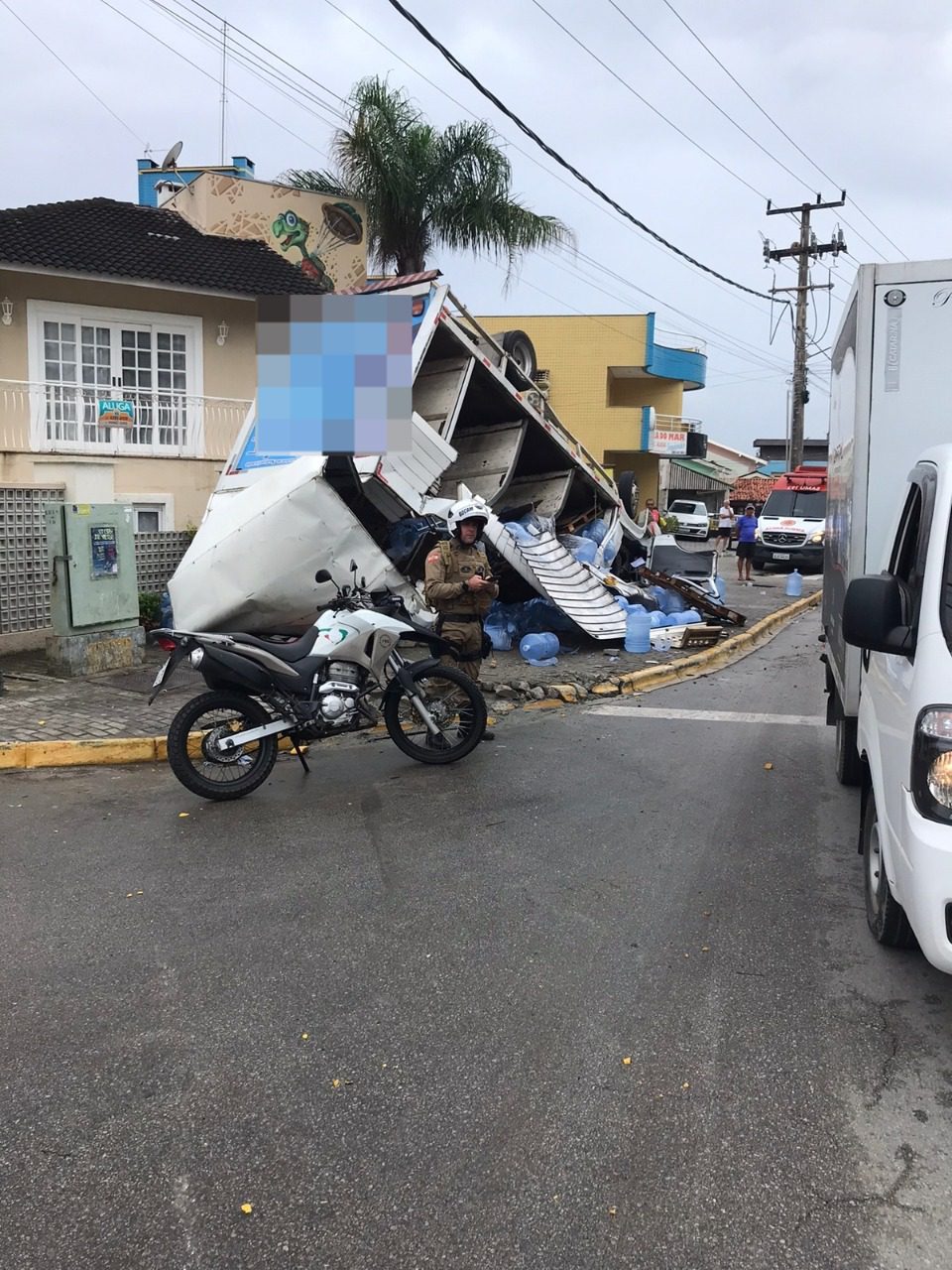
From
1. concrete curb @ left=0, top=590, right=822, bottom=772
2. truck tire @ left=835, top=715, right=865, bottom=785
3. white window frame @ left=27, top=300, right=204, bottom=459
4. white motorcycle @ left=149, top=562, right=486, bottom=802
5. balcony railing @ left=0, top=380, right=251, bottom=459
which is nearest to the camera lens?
truck tire @ left=835, top=715, right=865, bottom=785

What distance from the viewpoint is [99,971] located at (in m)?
4.07

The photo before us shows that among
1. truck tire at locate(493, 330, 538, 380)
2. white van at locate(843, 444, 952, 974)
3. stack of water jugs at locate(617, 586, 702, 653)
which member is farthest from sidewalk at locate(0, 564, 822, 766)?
white van at locate(843, 444, 952, 974)

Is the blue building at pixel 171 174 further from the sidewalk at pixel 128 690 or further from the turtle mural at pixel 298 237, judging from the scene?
the sidewalk at pixel 128 690

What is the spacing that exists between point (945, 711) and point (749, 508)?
803 inches

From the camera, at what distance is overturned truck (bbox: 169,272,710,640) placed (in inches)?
381

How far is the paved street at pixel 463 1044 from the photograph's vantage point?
2641 millimetres

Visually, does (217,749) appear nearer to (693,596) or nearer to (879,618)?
(879,618)

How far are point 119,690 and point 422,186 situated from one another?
1448cm

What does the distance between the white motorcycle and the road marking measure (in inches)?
92.6

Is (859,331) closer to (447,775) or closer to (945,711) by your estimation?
(945,711)

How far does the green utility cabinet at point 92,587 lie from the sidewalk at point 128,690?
219mm

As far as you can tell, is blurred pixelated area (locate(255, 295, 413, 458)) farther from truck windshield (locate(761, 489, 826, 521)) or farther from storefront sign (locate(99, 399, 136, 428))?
truck windshield (locate(761, 489, 826, 521))

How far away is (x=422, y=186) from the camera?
20.2 m

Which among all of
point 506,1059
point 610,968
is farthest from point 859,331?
point 506,1059
